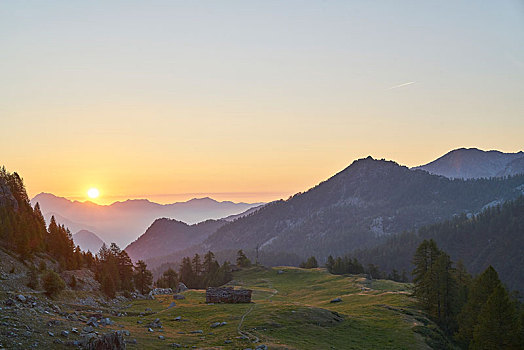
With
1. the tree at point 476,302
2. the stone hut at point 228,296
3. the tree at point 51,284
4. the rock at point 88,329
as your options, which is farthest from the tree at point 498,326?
the tree at point 51,284

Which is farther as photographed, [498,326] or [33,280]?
[33,280]

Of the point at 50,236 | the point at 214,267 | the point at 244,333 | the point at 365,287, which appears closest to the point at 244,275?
the point at 214,267

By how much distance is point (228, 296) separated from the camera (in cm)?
8931

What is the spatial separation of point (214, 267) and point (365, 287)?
77.5 meters

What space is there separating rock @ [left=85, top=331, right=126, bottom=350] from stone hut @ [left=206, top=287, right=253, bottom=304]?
5062 cm

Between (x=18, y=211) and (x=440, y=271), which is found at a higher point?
(x=18, y=211)

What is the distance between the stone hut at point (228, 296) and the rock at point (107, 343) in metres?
50.6

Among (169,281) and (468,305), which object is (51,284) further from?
(169,281)

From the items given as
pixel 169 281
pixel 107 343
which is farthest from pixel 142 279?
pixel 107 343

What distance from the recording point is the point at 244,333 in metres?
56.4

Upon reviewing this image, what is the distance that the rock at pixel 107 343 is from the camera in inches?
1517

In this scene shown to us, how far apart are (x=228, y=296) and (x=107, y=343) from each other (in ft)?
171

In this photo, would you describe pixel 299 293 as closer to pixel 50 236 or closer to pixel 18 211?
pixel 50 236

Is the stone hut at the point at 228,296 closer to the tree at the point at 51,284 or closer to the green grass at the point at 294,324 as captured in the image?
the green grass at the point at 294,324
